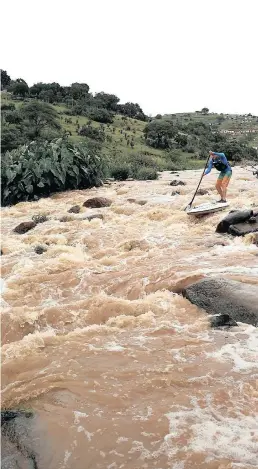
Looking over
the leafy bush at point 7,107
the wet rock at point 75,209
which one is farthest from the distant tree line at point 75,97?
the wet rock at point 75,209

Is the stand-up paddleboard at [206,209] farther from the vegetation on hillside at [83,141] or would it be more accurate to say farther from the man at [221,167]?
the vegetation on hillside at [83,141]

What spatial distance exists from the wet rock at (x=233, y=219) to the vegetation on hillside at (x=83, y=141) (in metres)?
8.73

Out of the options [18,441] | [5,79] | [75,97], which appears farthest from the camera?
[5,79]

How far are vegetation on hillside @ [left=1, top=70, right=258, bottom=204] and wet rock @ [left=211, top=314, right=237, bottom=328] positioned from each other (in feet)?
39.6

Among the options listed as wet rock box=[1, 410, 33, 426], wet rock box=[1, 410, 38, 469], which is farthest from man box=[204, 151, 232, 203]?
wet rock box=[1, 410, 38, 469]

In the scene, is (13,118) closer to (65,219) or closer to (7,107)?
(7,107)

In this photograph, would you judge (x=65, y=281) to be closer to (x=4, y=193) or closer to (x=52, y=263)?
(x=52, y=263)

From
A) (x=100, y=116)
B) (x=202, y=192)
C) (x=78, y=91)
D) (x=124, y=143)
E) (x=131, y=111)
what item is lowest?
(x=202, y=192)

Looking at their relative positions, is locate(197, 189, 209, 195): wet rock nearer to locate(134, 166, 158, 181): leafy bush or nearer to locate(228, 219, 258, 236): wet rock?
locate(228, 219, 258, 236): wet rock

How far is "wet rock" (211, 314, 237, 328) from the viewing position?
200 inches

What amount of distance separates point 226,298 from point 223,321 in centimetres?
51

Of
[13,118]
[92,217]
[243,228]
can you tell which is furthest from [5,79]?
[243,228]

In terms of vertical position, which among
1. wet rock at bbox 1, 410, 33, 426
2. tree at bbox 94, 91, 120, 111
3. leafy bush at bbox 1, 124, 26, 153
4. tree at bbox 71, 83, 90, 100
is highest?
tree at bbox 71, 83, 90, 100

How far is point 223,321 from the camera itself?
202 inches
